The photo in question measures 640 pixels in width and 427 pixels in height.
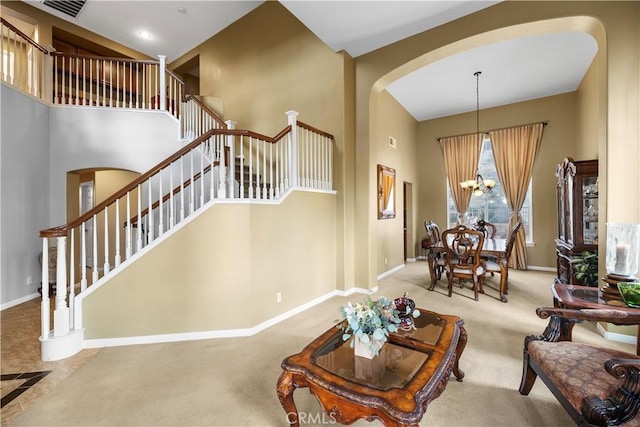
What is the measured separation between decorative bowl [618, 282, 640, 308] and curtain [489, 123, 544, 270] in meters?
4.55

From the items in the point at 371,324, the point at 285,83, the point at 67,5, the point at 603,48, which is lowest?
the point at 371,324

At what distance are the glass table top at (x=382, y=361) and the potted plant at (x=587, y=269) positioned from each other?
289 centimetres

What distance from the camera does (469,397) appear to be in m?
1.92

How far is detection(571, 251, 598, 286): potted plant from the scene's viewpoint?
339cm

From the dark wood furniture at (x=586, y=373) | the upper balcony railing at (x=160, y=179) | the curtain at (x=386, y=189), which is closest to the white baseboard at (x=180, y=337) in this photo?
the upper balcony railing at (x=160, y=179)

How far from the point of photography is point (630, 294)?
1.92 metres

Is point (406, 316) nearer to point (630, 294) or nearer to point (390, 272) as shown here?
point (630, 294)

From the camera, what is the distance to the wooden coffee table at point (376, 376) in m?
1.21

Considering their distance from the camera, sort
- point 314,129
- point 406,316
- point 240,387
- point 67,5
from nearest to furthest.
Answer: point 406,316 < point 240,387 < point 314,129 < point 67,5

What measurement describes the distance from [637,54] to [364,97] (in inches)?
115

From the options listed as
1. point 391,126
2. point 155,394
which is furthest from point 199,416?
point 391,126

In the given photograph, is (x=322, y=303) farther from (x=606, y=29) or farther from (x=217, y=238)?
(x=606, y=29)

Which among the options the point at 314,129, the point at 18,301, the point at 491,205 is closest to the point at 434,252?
the point at 314,129

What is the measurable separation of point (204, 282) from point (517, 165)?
6689mm
